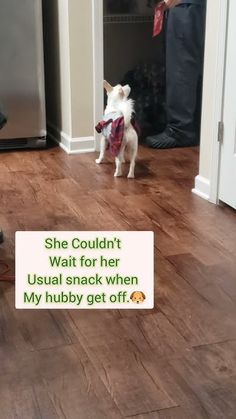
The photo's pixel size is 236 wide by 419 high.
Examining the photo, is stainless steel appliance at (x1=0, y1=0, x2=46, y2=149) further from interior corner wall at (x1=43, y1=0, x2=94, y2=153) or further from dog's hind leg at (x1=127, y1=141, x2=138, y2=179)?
dog's hind leg at (x1=127, y1=141, x2=138, y2=179)

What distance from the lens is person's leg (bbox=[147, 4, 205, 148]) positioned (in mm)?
3711

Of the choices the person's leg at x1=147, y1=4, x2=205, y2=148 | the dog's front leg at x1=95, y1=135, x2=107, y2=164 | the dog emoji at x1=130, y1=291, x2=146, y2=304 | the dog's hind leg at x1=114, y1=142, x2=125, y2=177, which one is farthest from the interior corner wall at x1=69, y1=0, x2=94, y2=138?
the dog emoji at x1=130, y1=291, x2=146, y2=304

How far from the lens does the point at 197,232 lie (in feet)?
8.59

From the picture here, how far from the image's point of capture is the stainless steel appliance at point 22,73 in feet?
11.8

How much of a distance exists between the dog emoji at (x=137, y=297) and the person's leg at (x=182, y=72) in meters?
2.26

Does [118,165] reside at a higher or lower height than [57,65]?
lower

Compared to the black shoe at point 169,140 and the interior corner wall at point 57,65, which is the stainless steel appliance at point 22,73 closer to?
the interior corner wall at point 57,65

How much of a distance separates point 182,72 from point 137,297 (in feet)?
7.82

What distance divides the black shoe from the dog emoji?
89.0 inches

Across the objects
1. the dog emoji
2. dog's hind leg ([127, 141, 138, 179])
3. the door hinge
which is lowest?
dog's hind leg ([127, 141, 138, 179])

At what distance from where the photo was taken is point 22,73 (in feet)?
12.1

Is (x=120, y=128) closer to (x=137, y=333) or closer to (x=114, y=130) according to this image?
(x=114, y=130)

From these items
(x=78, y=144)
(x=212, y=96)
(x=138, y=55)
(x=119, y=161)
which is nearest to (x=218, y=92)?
(x=212, y=96)

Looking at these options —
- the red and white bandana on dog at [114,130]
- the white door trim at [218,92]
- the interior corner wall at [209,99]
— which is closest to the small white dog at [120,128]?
the red and white bandana on dog at [114,130]
